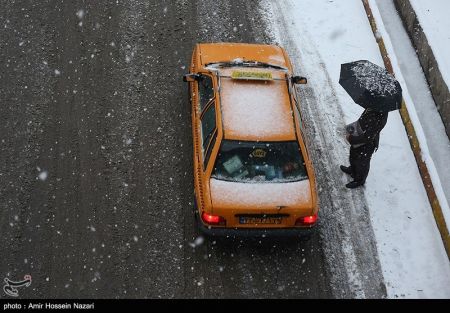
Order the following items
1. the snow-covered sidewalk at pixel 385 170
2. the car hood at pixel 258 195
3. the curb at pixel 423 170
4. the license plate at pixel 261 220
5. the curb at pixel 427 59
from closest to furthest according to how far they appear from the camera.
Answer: the car hood at pixel 258 195 < the license plate at pixel 261 220 < the snow-covered sidewalk at pixel 385 170 < the curb at pixel 423 170 < the curb at pixel 427 59

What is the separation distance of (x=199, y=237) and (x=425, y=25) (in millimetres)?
7226

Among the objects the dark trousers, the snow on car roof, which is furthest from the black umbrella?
the snow on car roof

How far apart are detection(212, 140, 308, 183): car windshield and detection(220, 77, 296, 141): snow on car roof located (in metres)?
0.13

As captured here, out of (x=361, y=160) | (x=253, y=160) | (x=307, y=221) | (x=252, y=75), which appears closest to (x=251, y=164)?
(x=253, y=160)

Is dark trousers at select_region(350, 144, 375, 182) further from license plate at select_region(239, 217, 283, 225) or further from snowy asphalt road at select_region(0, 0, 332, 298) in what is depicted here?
license plate at select_region(239, 217, 283, 225)

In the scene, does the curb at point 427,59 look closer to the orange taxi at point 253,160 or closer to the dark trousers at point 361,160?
the dark trousers at point 361,160

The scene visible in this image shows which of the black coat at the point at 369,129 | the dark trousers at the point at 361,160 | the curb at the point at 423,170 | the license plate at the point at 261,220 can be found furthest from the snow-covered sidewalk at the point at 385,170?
the license plate at the point at 261,220

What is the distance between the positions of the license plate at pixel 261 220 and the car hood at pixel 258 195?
0.70ft

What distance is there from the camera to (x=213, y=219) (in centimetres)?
753

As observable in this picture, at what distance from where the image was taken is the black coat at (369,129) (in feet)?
27.2

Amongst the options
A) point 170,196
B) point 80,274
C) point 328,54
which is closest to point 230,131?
point 170,196

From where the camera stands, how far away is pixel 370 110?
830cm

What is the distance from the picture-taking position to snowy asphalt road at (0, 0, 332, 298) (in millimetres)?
7832
